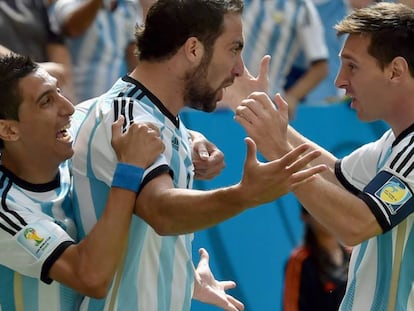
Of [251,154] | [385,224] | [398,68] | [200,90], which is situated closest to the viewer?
[251,154]

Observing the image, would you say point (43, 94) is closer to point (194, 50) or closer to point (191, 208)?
point (194, 50)

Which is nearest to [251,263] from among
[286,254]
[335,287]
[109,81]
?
[286,254]

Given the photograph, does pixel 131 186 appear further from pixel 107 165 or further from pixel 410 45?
pixel 410 45

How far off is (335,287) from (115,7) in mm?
2195

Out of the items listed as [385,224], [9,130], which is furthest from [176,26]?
[385,224]

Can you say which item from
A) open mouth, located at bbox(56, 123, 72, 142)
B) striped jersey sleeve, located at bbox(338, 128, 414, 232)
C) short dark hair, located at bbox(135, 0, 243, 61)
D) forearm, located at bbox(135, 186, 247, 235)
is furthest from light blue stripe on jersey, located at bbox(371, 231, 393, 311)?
open mouth, located at bbox(56, 123, 72, 142)

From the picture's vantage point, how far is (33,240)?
13.6 feet

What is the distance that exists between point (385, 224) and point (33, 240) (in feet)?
4.17

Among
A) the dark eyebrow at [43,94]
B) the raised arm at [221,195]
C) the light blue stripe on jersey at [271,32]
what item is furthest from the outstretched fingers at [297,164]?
the light blue stripe on jersey at [271,32]

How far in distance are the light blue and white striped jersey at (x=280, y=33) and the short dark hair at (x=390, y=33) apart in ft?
9.52

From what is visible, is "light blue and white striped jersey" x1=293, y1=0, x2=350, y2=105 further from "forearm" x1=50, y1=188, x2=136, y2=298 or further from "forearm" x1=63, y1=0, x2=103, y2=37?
"forearm" x1=50, y1=188, x2=136, y2=298

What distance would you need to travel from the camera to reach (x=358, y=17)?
185 inches

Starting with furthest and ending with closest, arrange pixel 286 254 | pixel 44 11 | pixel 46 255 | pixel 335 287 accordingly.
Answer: pixel 286 254, pixel 44 11, pixel 335 287, pixel 46 255

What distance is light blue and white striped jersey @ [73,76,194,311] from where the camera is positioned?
4195 millimetres
